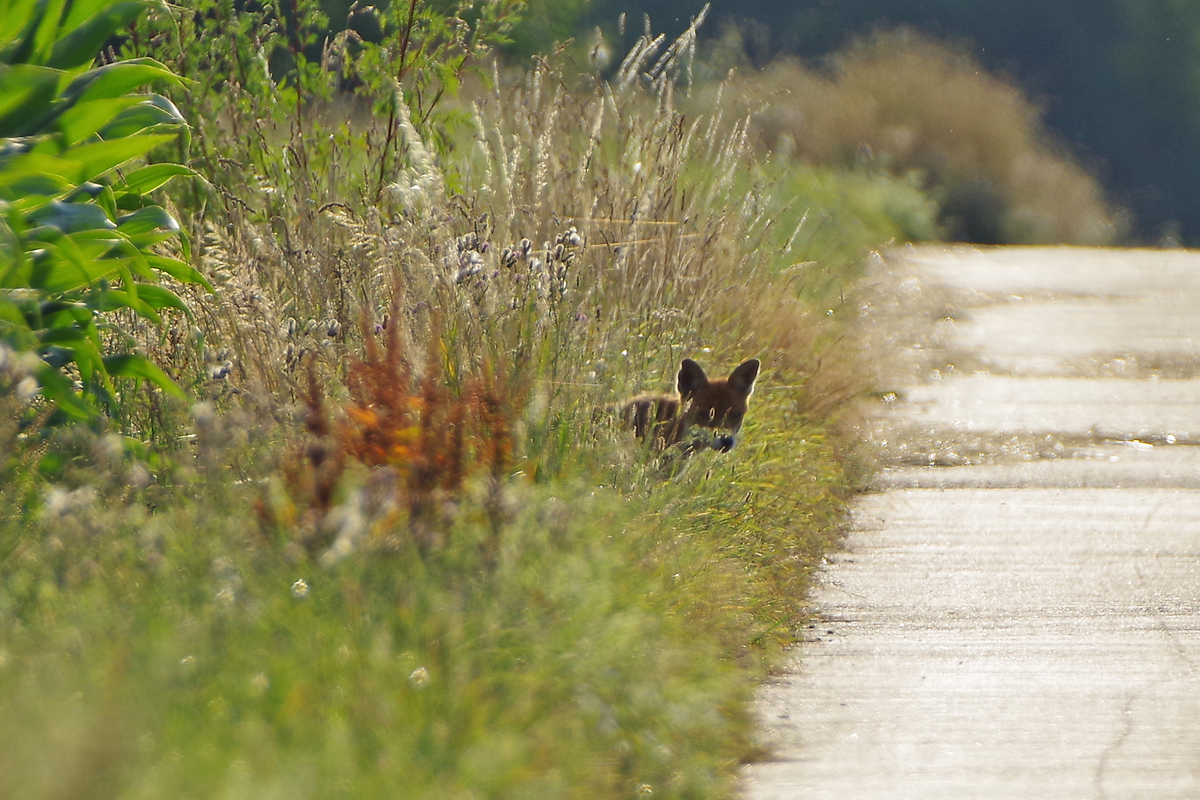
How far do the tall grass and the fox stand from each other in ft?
0.55

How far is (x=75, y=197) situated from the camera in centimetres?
465

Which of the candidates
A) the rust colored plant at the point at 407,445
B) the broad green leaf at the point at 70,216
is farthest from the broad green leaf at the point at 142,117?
the rust colored plant at the point at 407,445

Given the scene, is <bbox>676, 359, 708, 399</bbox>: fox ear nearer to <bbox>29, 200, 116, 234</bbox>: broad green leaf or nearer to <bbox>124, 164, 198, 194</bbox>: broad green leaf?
<bbox>124, 164, 198, 194</bbox>: broad green leaf

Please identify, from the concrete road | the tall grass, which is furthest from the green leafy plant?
the concrete road

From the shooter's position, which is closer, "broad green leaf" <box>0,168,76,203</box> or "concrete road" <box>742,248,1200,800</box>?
"concrete road" <box>742,248,1200,800</box>

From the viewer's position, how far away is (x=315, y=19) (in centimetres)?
754

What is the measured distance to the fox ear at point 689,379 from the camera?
605cm

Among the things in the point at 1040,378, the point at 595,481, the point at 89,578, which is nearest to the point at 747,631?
the point at 595,481

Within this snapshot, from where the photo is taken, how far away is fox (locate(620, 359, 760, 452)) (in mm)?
5902

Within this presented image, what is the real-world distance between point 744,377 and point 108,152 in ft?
9.65

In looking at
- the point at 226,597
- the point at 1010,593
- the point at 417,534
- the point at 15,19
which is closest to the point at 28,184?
the point at 15,19

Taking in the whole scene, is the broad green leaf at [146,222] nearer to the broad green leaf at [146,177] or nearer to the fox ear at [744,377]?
the broad green leaf at [146,177]

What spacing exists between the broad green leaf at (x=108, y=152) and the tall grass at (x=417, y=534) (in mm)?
575

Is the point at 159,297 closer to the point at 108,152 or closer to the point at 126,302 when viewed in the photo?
the point at 126,302
